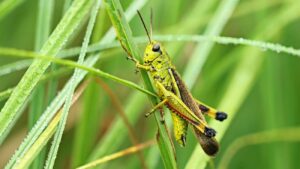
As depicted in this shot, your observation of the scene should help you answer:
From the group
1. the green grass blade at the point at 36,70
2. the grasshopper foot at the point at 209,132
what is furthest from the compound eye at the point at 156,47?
the green grass blade at the point at 36,70

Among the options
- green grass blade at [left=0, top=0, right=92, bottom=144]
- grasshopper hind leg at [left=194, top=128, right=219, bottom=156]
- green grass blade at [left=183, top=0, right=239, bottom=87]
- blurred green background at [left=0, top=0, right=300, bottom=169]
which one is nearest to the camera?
green grass blade at [left=0, top=0, right=92, bottom=144]

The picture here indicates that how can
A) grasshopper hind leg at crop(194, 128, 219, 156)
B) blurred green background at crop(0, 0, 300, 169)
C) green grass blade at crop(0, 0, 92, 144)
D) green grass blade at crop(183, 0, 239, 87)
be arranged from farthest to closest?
blurred green background at crop(0, 0, 300, 169) < green grass blade at crop(183, 0, 239, 87) < grasshopper hind leg at crop(194, 128, 219, 156) < green grass blade at crop(0, 0, 92, 144)

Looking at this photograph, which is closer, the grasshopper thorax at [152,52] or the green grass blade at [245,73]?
the grasshopper thorax at [152,52]

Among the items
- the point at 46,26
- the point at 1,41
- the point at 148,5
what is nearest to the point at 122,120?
the point at 46,26

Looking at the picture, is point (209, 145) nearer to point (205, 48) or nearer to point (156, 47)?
point (156, 47)

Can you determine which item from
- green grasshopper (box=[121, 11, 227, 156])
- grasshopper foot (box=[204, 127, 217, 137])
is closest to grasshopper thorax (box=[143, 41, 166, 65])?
green grasshopper (box=[121, 11, 227, 156])

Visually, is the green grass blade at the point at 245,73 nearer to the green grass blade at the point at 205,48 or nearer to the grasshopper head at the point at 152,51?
the green grass blade at the point at 205,48

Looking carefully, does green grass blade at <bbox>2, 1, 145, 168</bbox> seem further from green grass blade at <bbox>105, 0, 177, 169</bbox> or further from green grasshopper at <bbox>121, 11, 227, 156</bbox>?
green grasshopper at <bbox>121, 11, 227, 156</bbox>

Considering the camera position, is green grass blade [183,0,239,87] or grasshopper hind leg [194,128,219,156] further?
green grass blade [183,0,239,87]

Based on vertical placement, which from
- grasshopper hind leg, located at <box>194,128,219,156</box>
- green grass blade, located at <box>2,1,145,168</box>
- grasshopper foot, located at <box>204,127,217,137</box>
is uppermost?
grasshopper foot, located at <box>204,127,217,137</box>
